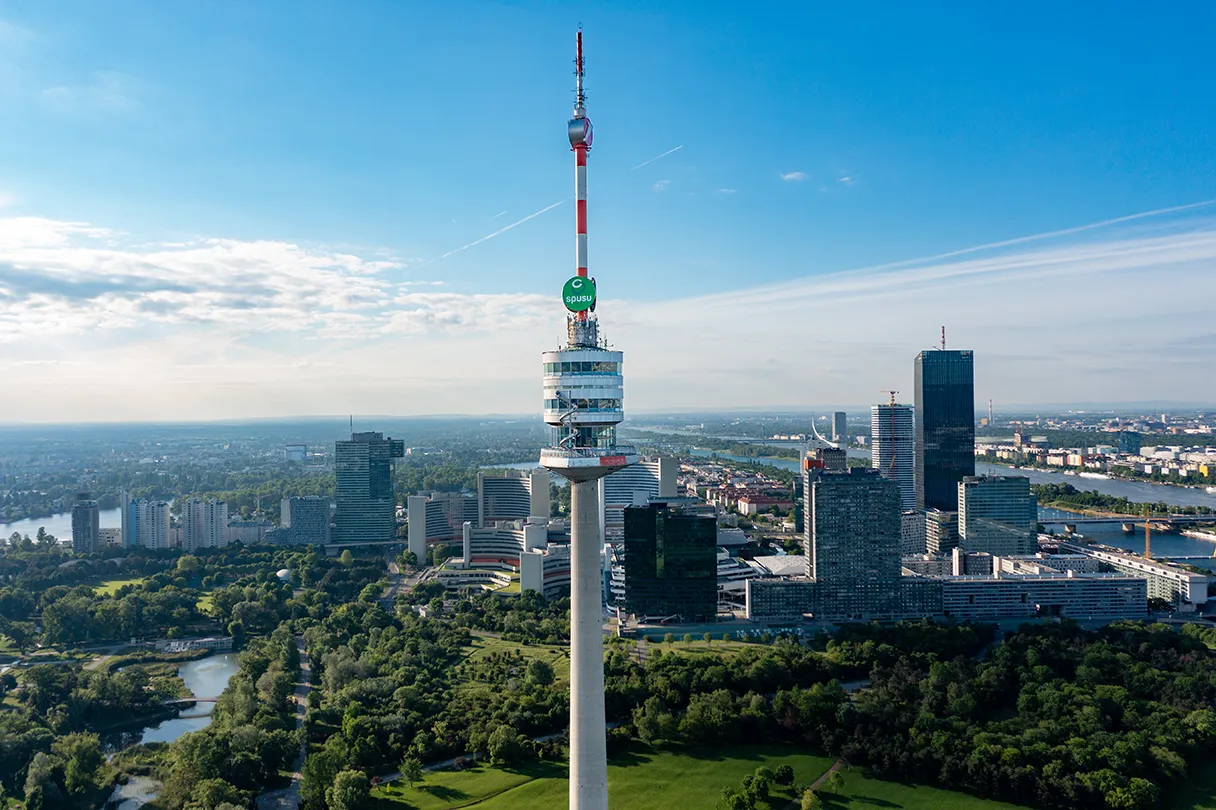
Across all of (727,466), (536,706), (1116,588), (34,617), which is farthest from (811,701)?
(727,466)

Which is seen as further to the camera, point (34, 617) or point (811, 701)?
point (34, 617)

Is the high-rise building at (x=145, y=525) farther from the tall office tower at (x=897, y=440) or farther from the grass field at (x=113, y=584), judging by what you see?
the tall office tower at (x=897, y=440)

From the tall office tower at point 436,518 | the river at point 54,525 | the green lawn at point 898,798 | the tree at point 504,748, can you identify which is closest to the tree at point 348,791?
the tree at point 504,748

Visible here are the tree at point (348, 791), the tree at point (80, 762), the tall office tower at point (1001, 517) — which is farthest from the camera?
the tall office tower at point (1001, 517)

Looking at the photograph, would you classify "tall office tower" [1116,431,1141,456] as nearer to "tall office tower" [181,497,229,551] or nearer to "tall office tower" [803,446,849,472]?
"tall office tower" [803,446,849,472]

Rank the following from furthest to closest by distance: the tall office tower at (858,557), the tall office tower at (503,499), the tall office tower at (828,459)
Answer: the tall office tower at (503,499) < the tall office tower at (828,459) < the tall office tower at (858,557)

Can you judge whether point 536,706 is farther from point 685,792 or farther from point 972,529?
point 972,529

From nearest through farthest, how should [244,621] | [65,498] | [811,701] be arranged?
[811,701] < [244,621] < [65,498]

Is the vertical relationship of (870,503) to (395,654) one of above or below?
above
